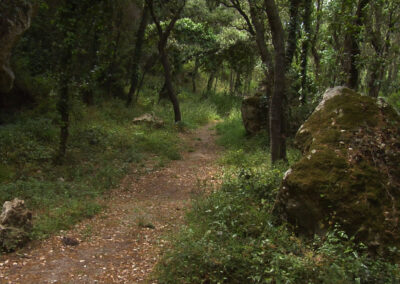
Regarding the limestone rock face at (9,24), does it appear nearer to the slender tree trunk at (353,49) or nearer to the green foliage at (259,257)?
the green foliage at (259,257)

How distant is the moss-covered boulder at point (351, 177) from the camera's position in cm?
452

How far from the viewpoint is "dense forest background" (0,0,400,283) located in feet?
22.8

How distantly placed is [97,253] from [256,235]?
2440mm

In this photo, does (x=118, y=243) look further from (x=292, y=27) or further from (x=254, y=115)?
(x=254, y=115)

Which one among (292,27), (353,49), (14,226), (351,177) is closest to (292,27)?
(292,27)

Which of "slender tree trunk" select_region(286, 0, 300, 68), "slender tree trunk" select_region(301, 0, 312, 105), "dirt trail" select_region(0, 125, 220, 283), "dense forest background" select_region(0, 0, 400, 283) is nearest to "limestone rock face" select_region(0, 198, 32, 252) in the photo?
"dirt trail" select_region(0, 125, 220, 283)

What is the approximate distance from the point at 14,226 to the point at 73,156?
443 cm

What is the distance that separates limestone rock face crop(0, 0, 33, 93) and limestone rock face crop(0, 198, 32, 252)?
15.2 feet

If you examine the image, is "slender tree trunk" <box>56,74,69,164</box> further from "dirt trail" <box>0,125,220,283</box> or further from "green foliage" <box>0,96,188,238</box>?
"dirt trail" <box>0,125,220,283</box>

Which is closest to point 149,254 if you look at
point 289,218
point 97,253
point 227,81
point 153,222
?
point 97,253

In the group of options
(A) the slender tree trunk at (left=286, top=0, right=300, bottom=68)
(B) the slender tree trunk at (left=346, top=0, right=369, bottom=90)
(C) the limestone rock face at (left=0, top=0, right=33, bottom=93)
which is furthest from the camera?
(A) the slender tree trunk at (left=286, top=0, right=300, bottom=68)

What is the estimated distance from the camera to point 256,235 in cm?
502

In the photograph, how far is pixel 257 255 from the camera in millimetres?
4355

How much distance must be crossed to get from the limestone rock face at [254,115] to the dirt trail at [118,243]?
434 cm
